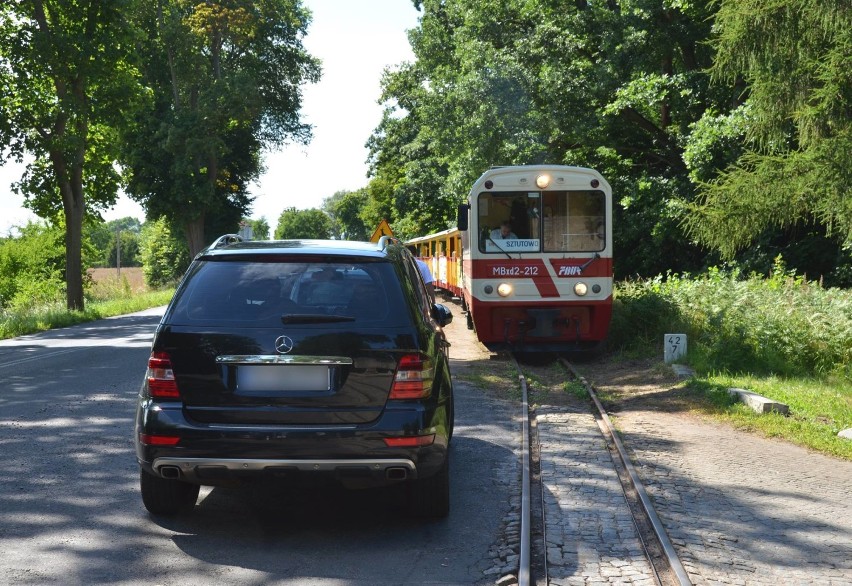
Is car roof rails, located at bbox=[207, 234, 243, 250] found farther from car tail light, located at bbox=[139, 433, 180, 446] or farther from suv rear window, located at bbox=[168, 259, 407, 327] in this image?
car tail light, located at bbox=[139, 433, 180, 446]

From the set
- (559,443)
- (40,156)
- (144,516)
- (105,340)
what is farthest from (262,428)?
(40,156)

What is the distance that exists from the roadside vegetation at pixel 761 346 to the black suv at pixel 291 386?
4749 millimetres

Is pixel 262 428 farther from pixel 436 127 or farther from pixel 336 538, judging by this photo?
pixel 436 127

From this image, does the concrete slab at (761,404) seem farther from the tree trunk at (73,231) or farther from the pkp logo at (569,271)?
the tree trunk at (73,231)

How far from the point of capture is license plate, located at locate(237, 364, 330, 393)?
17.7ft

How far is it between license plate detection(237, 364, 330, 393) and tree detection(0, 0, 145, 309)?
24581 millimetres

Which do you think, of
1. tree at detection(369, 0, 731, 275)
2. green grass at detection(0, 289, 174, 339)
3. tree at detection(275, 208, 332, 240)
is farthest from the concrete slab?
tree at detection(275, 208, 332, 240)

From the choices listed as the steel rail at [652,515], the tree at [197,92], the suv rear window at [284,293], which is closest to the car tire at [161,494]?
the suv rear window at [284,293]

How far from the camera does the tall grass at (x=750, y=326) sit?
13062 mm

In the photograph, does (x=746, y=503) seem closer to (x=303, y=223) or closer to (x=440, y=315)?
(x=440, y=315)

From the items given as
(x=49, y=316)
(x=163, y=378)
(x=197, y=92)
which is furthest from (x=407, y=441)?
(x=197, y=92)

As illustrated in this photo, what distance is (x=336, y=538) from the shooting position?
564 cm

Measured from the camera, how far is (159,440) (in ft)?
17.7

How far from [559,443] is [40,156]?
81.3ft
